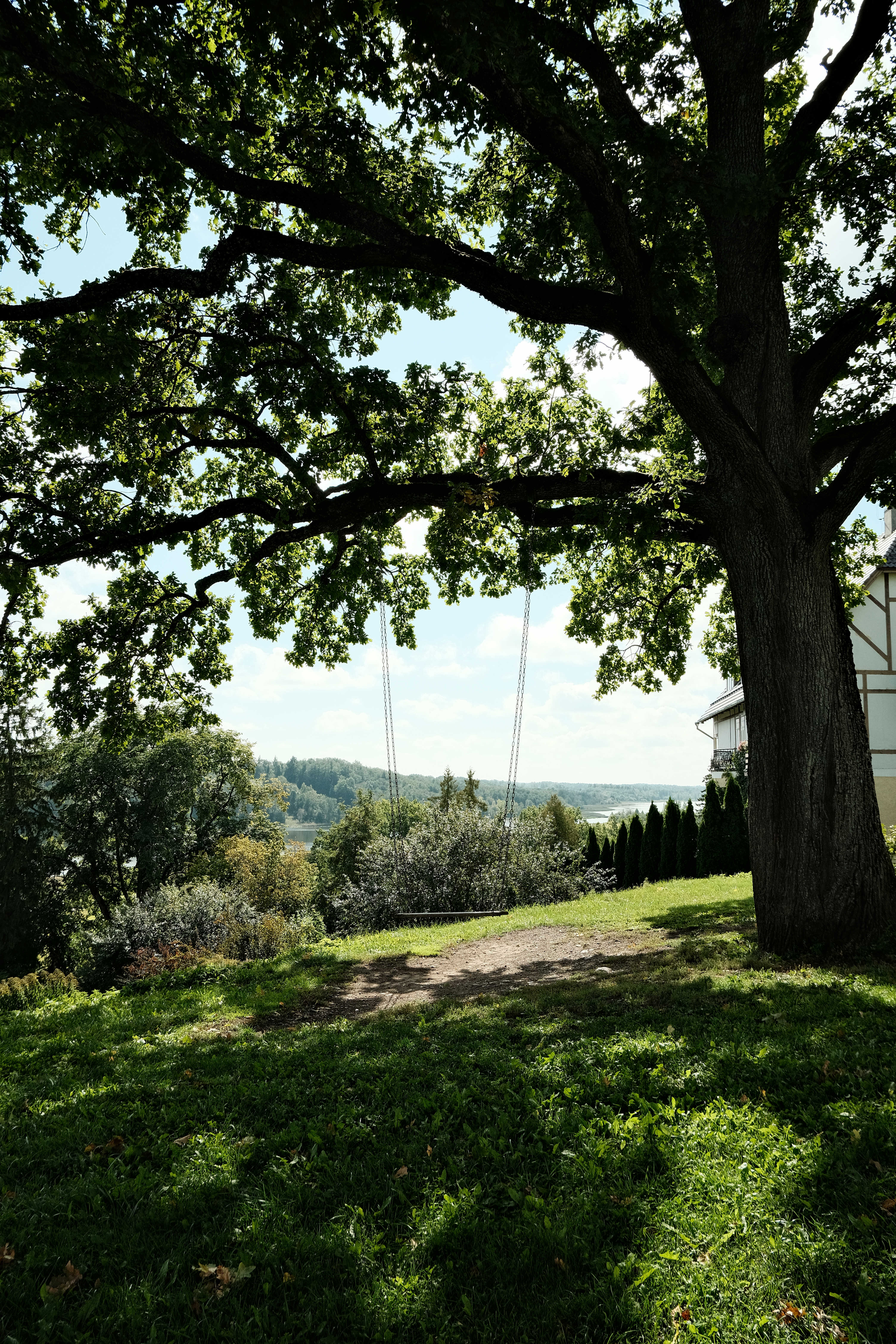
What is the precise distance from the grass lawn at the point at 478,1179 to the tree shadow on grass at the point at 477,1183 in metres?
0.01

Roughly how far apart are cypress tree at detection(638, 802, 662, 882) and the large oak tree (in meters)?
17.9

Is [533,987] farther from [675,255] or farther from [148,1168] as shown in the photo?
[675,255]

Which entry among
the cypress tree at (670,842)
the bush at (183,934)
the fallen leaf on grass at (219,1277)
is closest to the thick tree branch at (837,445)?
the fallen leaf on grass at (219,1277)

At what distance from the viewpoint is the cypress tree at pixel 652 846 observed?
86.3ft

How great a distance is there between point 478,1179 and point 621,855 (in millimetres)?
25797

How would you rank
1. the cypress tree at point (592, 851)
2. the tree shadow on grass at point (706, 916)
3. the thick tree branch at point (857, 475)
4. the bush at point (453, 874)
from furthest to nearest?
the cypress tree at point (592, 851) → the bush at point (453, 874) → the tree shadow on grass at point (706, 916) → the thick tree branch at point (857, 475)

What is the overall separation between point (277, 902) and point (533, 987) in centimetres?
3072

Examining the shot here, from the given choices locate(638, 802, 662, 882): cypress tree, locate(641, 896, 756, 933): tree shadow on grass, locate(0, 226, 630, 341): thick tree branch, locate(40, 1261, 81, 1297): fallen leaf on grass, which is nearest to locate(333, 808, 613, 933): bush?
locate(641, 896, 756, 933): tree shadow on grass

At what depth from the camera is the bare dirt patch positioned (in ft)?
26.0


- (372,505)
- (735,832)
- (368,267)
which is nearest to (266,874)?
(735,832)

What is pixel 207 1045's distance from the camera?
620 centimetres

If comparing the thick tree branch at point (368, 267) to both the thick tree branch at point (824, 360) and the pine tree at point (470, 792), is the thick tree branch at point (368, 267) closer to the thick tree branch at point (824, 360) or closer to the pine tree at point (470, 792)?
the thick tree branch at point (824, 360)

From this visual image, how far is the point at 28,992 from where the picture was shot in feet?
35.6

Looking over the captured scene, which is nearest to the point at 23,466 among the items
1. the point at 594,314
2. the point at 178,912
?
the point at 594,314
